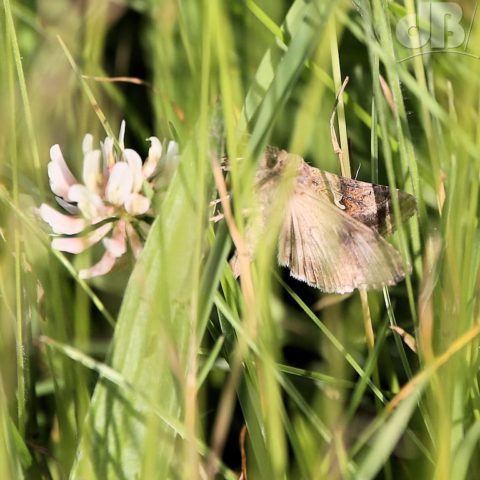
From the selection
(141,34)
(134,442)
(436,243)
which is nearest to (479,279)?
(436,243)

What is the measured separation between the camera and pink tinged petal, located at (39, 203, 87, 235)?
795 millimetres

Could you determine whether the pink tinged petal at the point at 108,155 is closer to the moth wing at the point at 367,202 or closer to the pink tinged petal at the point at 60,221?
the pink tinged petal at the point at 60,221

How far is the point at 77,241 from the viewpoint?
2.63 ft

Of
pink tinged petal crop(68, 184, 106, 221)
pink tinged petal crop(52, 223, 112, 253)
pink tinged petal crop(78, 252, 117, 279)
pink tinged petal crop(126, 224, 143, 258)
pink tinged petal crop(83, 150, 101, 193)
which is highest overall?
pink tinged petal crop(83, 150, 101, 193)

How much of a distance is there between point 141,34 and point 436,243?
0.70 metres

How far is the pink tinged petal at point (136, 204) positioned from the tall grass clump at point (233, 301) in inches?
1.6

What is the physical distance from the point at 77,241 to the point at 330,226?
10.4 inches

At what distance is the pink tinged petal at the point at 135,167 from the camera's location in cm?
80

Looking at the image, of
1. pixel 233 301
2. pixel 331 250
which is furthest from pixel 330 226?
pixel 233 301

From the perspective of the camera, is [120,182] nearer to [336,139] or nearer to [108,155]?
[108,155]

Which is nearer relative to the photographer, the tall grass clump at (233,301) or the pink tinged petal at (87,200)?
the tall grass clump at (233,301)

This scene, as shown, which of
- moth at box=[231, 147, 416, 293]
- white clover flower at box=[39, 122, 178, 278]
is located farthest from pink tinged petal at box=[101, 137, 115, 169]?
moth at box=[231, 147, 416, 293]

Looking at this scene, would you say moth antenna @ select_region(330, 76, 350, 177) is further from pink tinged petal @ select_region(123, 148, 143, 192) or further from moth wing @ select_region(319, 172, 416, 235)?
pink tinged petal @ select_region(123, 148, 143, 192)

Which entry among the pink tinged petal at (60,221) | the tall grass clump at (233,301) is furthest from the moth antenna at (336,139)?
the pink tinged petal at (60,221)
